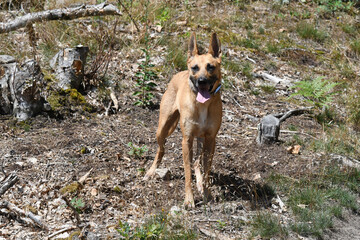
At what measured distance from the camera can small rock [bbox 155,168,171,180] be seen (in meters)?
5.03

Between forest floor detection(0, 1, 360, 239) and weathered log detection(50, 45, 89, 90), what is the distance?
15.5 inches

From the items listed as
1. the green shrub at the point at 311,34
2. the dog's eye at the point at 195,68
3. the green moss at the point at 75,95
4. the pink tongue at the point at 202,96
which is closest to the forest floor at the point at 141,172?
the green moss at the point at 75,95

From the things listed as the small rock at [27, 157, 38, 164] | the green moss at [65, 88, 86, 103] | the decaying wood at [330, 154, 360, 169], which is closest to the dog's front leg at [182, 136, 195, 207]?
the small rock at [27, 157, 38, 164]

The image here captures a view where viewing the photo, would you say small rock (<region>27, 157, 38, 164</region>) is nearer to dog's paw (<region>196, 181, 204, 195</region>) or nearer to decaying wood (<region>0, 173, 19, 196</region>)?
decaying wood (<region>0, 173, 19, 196</region>)

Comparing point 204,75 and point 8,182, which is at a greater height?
point 204,75

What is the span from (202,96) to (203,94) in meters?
0.03

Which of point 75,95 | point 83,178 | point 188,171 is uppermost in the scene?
point 75,95

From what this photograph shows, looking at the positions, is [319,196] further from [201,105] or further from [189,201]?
[201,105]

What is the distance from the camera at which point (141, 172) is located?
5156 millimetres

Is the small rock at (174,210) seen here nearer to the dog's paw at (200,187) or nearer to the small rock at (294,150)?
the dog's paw at (200,187)

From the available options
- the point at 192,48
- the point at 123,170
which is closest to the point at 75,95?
the point at 123,170

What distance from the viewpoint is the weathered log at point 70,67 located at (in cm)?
634

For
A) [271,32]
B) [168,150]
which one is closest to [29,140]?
[168,150]

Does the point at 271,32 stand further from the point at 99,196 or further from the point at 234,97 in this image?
the point at 99,196
